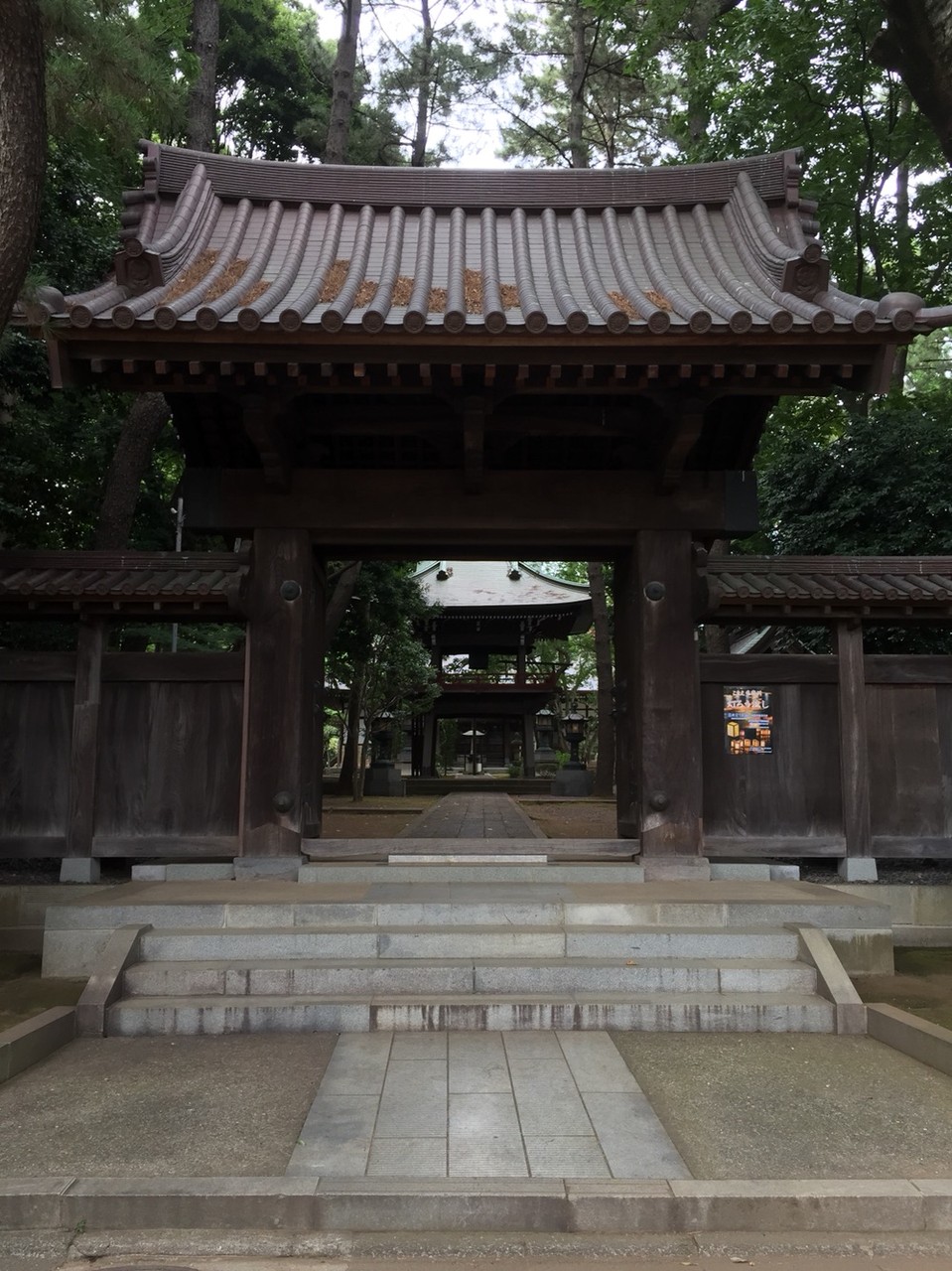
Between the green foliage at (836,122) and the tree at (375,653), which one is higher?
the green foliage at (836,122)

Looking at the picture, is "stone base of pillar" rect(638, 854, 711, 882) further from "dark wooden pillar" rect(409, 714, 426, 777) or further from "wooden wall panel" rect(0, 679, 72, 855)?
"dark wooden pillar" rect(409, 714, 426, 777)

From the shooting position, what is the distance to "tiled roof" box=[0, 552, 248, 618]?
23.3ft

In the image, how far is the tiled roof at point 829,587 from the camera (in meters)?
7.25

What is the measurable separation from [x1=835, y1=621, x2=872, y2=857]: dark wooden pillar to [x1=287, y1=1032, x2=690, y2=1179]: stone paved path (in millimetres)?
3773

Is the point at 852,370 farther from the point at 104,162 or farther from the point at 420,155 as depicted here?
the point at 420,155

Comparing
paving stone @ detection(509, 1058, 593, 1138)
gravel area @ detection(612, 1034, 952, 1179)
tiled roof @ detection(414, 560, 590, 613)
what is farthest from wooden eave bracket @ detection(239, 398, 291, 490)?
tiled roof @ detection(414, 560, 590, 613)

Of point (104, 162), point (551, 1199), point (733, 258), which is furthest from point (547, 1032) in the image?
point (104, 162)

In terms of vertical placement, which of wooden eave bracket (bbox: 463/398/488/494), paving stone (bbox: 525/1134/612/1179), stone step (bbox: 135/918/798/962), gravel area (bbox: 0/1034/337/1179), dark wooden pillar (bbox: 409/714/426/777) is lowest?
gravel area (bbox: 0/1034/337/1179)

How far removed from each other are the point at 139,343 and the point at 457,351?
2.10 metres

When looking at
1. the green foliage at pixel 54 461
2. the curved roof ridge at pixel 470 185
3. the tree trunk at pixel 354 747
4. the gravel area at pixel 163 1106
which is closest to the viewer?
the gravel area at pixel 163 1106

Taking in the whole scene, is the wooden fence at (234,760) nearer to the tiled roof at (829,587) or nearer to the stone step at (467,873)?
the tiled roof at (829,587)

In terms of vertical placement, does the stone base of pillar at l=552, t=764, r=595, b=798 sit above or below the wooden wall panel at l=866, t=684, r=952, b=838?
below

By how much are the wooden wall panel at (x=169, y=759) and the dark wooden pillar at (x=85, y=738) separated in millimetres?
76

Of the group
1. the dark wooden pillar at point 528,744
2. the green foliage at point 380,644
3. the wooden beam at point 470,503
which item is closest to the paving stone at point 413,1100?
the wooden beam at point 470,503
